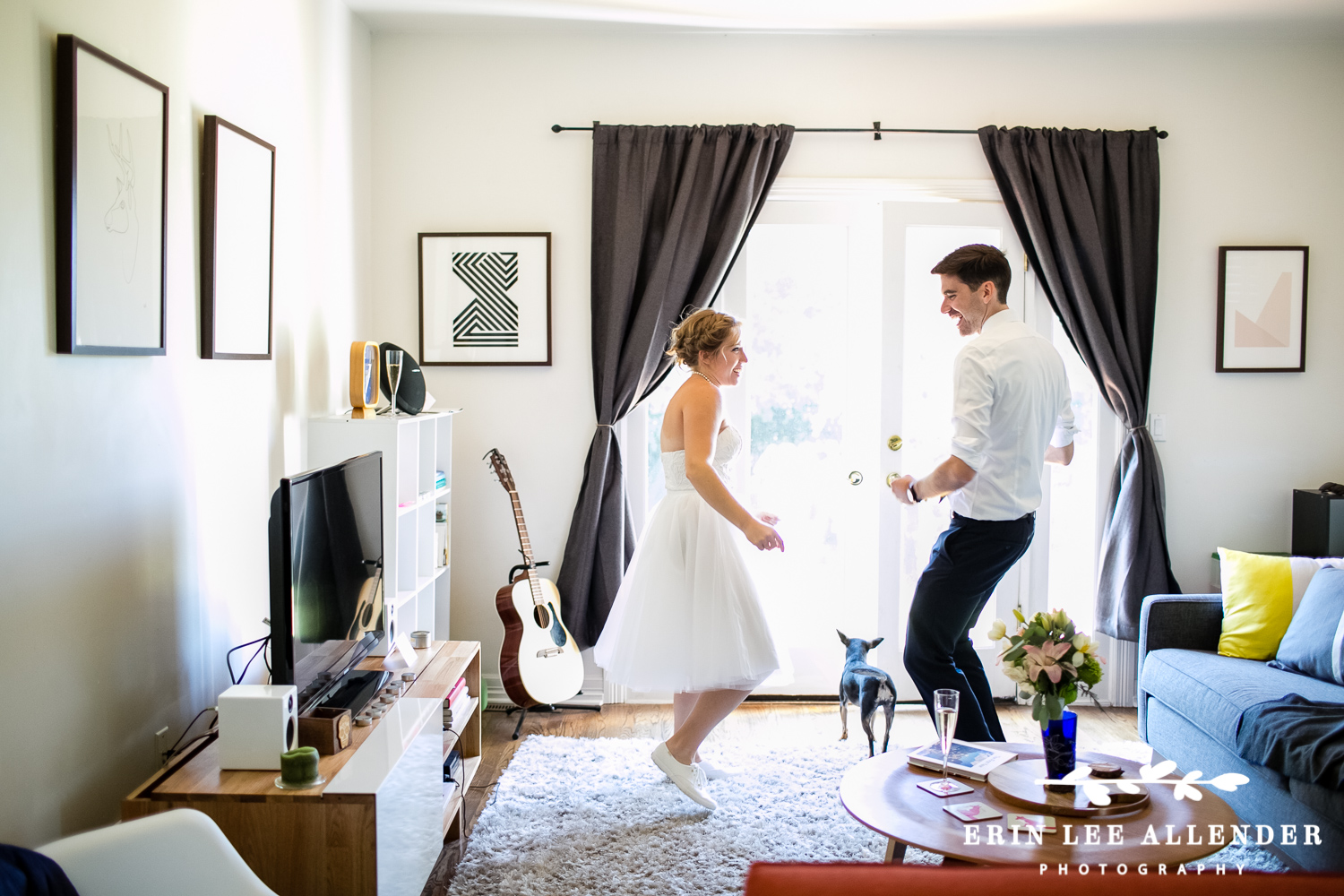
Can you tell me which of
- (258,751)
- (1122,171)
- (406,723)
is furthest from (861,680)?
(1122,171)

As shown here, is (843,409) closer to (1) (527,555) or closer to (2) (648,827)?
(1) (527,555)

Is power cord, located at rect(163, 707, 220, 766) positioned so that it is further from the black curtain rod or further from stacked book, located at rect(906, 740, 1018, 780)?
the black curtain rod

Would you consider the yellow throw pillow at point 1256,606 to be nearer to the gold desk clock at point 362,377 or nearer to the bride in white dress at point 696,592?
the bride in white dress at point 696,592

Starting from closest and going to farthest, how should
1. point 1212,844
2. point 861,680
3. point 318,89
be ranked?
point 1212,844, point 861,680, point 318,89

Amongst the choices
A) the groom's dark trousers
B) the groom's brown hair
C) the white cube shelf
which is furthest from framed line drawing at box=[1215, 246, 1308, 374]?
the white cube shelf

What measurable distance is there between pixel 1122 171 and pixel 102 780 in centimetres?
387

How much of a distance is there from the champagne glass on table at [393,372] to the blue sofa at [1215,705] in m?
2.60

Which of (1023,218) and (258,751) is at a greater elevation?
(1023,218)

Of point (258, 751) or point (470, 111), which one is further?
point (470, 111)

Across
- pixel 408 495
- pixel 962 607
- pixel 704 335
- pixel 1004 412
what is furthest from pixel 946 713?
pixel 408 495

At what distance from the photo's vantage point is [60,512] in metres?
1.82

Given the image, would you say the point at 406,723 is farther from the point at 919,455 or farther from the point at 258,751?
the point at 919,455

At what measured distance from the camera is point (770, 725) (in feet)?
11.9

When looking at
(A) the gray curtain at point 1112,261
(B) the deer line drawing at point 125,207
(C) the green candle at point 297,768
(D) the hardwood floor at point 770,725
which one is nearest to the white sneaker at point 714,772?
(D) the hardwood floor at point 770,725
